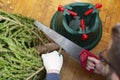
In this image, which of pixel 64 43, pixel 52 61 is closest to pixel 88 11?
pixel 64 43

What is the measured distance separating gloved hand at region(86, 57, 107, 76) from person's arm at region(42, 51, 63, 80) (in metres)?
0.16

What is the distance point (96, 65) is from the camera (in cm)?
123

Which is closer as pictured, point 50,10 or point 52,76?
point 52,76

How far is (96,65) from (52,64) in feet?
0.77

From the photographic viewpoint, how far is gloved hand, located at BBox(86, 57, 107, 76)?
1.22m

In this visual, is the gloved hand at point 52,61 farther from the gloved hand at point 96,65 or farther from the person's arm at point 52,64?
the gloved hand at point 96,65

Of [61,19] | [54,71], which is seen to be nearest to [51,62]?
[54,71]

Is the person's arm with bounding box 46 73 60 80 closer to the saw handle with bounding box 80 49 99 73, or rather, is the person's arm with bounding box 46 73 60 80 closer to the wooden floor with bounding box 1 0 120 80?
the saw handle with bounding box 80 49 99 73

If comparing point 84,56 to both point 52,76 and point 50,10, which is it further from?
point 50,10

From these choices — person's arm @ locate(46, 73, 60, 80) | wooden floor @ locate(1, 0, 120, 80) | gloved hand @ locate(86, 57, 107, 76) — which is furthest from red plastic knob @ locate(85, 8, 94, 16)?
person's arm @ locate(46, 73, 60, 80)

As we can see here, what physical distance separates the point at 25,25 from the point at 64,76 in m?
0.36

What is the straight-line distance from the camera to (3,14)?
121 centimetres

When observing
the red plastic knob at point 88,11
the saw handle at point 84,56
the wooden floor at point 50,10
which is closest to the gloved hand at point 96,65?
the saw handle at point 84,56

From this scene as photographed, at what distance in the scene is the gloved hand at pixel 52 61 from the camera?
115cm
